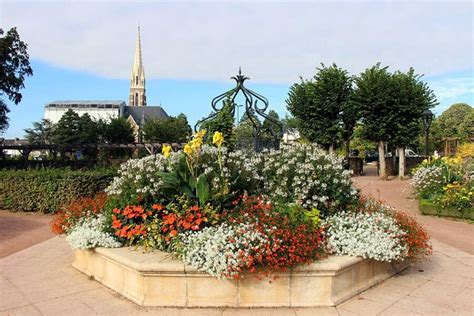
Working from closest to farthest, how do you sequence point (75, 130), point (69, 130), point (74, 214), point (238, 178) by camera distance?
point (238, 178) → point (74, 214) → point (69, 130) → point (75, 130)

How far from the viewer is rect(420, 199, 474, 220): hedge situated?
8.44 meters

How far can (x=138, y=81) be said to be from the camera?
9838 cm

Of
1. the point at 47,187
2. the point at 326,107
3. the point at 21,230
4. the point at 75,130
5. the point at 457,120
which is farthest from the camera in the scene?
the point at 457,120

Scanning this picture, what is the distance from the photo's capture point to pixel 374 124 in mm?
17594

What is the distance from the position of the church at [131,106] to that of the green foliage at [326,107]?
62245 millimetres

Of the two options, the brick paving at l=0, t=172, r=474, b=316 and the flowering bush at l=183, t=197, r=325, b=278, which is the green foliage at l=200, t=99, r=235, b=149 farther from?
the brick paving at l=0, t=172, r=474, b=316

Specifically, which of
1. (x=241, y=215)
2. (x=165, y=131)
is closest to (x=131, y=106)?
(x=165, y=131)

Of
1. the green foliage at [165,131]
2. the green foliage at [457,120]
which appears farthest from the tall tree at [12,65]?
the green foliage at [457,120]

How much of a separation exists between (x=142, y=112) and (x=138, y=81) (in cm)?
1340

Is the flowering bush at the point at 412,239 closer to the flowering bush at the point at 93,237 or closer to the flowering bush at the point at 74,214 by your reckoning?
the flowering bush at the point at 93,237

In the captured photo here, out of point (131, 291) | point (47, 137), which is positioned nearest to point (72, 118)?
point (47, 137)

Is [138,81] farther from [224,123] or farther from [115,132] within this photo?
[224,123]

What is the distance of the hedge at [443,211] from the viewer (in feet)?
27.7

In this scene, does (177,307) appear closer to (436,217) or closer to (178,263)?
(178,263)
